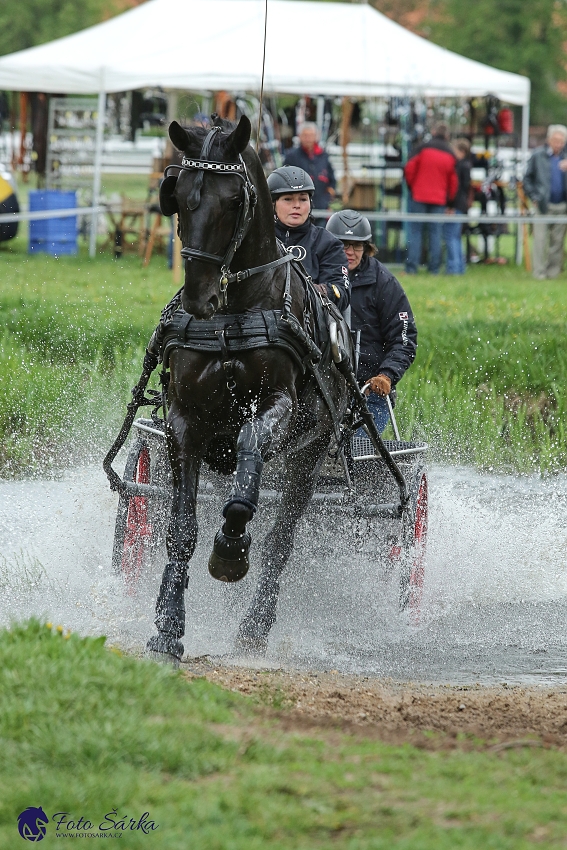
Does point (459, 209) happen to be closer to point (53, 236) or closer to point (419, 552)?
point (53, 236)

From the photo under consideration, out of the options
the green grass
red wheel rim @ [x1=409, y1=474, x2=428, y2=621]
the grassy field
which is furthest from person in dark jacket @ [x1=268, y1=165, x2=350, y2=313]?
the green grass

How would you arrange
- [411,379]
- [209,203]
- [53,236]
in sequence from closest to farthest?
[209,203] < [411,379] < [53,236]

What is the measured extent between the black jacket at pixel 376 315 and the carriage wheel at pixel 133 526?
1.36 metres

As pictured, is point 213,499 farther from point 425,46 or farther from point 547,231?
point 425,46

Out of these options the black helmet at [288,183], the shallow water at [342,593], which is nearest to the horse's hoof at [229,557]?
the shallow water at [342,593]

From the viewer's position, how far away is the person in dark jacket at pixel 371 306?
266 inches

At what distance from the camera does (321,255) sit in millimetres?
6051

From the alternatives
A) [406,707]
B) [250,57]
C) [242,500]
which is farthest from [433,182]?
[406,707]

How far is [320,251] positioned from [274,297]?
4.08 ft

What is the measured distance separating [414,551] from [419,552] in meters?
0.16

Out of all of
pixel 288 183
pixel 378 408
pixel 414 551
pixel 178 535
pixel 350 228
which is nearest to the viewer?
pixel 178 535

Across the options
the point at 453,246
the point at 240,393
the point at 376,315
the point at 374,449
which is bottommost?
the point at 374,449

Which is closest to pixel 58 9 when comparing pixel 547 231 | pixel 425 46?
pixel 425 46

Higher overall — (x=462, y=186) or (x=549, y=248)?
(x=462, y=186)
